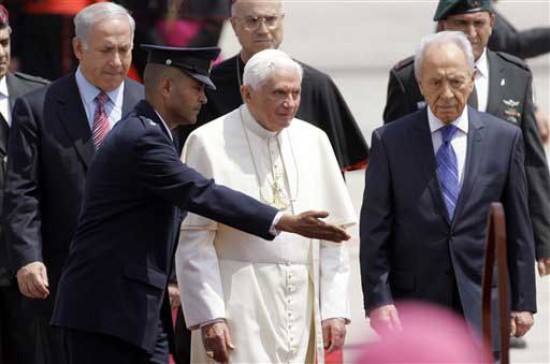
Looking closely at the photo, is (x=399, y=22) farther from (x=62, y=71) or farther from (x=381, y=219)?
(x=381, y=219)

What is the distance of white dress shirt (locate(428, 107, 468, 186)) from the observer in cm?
664

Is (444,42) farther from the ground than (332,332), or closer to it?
farther from the ground

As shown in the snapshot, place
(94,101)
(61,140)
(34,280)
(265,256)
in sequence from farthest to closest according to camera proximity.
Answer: (94,101), (61,140), (34,280), (265,256)

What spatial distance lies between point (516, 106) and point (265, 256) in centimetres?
147

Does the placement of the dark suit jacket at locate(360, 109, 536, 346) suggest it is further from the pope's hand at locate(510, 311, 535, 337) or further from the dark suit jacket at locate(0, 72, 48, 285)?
the dark suit jacket at locate(0, 72, 48, 285)

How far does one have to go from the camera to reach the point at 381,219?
6590 millimetres

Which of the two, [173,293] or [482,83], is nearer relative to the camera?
[173,293]

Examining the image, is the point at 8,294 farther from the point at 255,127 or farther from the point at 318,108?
the point at 255,127

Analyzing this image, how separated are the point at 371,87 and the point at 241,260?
995 cm

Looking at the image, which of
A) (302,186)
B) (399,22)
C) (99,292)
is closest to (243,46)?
(302,186)

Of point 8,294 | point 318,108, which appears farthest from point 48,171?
point 318,108

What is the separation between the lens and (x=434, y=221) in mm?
6559

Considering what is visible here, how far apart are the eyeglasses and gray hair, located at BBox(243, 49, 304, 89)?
3.97 ft

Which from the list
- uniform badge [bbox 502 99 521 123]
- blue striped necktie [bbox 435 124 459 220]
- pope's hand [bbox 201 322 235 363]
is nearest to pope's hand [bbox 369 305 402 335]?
blue striped necktie [bbox 435 124 459 220]
